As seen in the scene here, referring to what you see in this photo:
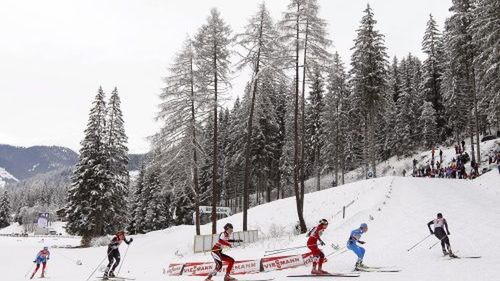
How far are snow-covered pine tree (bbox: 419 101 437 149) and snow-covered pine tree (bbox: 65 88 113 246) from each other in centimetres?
3596

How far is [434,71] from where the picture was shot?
5384 cm

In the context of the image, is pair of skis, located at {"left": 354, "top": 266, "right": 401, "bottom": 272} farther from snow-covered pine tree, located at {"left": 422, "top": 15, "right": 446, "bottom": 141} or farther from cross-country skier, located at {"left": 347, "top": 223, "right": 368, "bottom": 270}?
snow-covered pine tree, located at {"left": 422, "top": 15, "right": 446, "bottom": 141}

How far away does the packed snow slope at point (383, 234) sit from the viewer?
1420cm

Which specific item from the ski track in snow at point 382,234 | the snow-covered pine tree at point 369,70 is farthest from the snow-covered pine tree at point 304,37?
the snow-covered pine tree at point 369,70

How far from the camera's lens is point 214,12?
29250 mm

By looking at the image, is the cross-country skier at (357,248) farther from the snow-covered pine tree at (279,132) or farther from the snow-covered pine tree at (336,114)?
the snow-covered pine tree at (279,132)

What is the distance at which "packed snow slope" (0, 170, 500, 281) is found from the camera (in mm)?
14195

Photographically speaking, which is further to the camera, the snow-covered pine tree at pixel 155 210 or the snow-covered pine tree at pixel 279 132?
the snow-covered pine tree at pixel 155 210

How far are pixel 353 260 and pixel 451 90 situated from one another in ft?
112

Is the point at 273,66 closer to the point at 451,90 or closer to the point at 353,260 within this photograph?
the point at 353,260

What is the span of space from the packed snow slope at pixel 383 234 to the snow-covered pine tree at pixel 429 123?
22.0 m

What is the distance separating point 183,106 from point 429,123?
3429cm

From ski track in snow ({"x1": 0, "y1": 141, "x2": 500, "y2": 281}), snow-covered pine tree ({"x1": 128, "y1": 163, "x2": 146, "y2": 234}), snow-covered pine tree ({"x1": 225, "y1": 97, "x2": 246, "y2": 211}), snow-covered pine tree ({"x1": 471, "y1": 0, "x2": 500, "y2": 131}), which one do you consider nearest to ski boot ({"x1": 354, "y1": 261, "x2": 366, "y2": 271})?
ski track in snow ({"x1": 0, "y1": 141, "x2": 500, "y2": 281})

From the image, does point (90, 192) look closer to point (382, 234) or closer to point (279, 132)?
point (279, 132)
